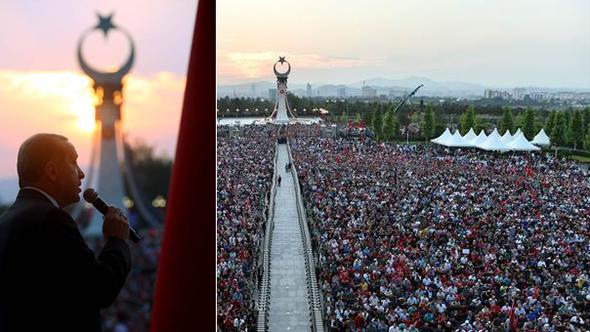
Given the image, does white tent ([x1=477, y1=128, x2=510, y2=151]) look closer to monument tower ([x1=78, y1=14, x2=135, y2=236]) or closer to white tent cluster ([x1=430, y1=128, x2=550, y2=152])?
white tent cluster ([x1=430, y1=128, x2=550, y2=152])

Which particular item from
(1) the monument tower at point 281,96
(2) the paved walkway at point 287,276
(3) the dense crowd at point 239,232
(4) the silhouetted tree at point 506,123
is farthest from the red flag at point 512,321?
(1) the monument tower at point 281,96

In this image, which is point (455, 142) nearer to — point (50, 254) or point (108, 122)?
point (108, 122)

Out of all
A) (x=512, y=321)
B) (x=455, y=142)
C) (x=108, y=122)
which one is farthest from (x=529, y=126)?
(x=108, y=122)

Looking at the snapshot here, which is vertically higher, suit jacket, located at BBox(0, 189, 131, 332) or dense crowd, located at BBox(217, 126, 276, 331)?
suit jacket, located at BBox(0, 189, 131, 332)

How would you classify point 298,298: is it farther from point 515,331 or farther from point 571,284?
point 571,284

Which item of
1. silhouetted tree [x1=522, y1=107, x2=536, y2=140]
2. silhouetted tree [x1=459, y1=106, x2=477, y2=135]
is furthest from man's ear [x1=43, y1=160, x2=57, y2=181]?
silhouetted tree [x1=459, y1=106, x2=477, y2=135]

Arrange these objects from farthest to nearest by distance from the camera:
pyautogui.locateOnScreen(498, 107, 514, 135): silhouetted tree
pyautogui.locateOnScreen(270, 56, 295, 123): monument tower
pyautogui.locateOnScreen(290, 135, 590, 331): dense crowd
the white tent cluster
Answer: pyautogui.locateOnScreen(270, 56, 295, 123): monument tower → pyautogui.locateOnScreen(498, 107, 514, 135): silhouetted tree → the white tent cluster → pyautogui.locateOnScreen(290, 135, 590, 331): dense crowd
